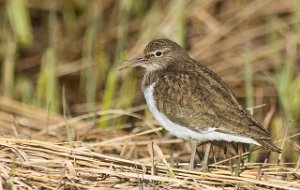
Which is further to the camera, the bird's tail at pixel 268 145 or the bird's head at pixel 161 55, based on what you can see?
the bird's head at pixel 161 55

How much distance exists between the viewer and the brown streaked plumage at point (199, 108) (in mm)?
6223

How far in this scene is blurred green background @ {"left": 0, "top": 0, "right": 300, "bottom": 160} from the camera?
9516 millimetres

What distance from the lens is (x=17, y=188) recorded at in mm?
5543

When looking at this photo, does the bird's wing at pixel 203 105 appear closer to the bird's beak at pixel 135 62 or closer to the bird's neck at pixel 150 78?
the bird's neck at pixel 150 78

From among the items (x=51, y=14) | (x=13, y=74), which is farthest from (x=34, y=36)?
(x=13, y=74)

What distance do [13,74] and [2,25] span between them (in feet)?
2.86

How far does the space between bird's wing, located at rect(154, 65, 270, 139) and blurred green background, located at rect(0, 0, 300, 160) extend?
2.27 metres

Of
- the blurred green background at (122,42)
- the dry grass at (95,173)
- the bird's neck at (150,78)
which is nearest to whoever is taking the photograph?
the dry grass at (95,173)

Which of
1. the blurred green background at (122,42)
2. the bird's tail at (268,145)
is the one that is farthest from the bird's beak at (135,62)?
the bird's tail at (268,145)

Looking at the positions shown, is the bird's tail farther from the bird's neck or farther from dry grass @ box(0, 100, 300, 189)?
the bird's neck

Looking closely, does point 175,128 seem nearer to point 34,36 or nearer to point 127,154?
point 127,154

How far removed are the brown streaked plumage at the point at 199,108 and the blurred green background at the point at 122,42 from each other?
217 centimetres

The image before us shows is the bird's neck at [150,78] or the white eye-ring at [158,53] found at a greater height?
the white eye-ring at [158,53]

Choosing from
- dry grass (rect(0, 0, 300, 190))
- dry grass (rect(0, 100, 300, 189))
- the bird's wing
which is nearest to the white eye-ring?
the bird's wing
